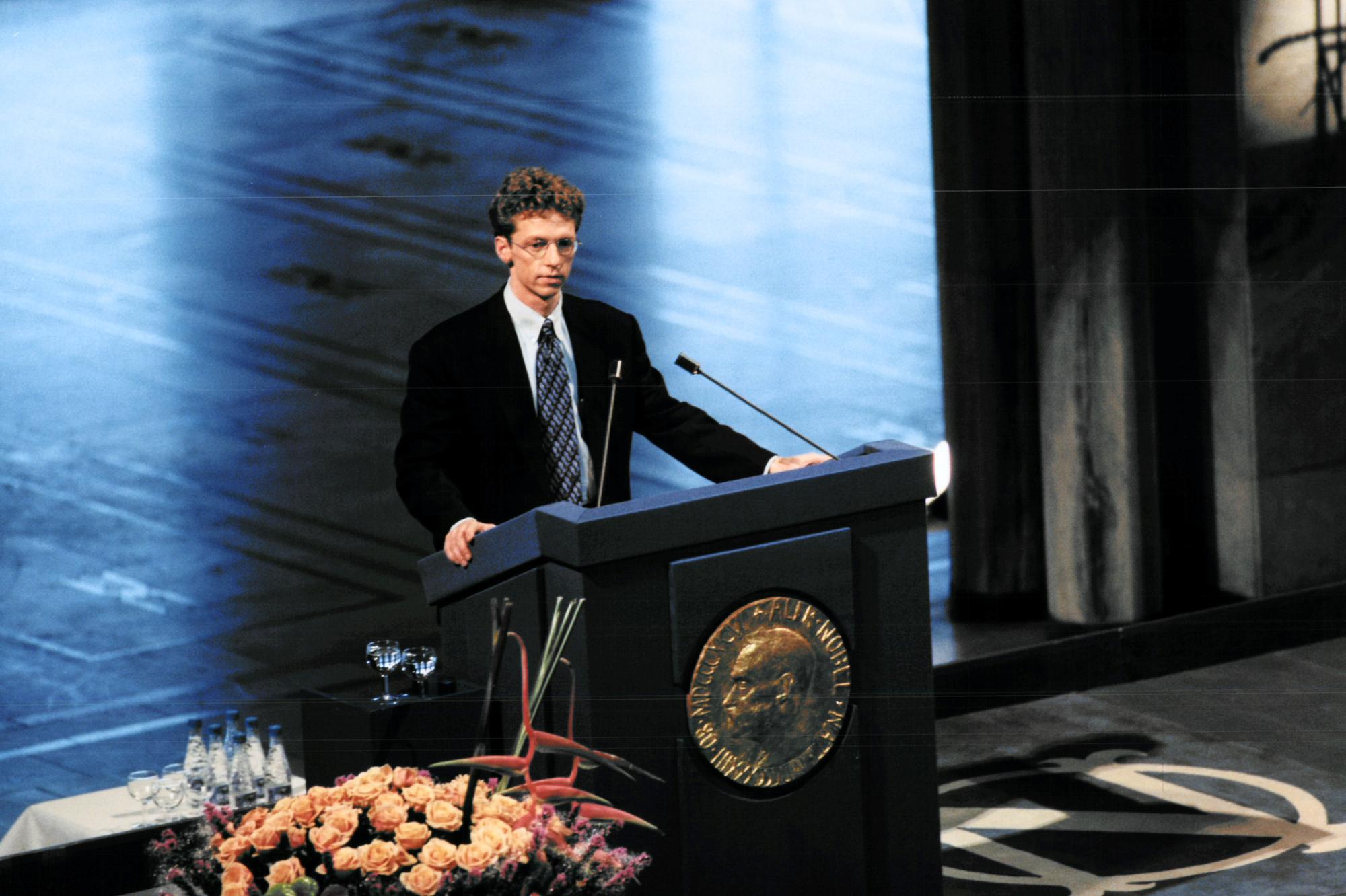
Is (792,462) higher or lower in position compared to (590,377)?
lower

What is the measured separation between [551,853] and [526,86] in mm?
1937

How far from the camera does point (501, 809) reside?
1.74m

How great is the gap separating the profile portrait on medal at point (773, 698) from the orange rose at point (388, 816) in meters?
0.83

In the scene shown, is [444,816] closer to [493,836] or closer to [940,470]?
[493,836]

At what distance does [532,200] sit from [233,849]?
1629 mm

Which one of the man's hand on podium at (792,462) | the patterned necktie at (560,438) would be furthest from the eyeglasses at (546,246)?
the man's hand on podium at (792,462)

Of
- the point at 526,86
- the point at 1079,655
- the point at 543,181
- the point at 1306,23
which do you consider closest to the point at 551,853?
the point at 543,181

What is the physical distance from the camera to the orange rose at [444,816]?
1.70m

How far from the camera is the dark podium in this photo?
2.38 m

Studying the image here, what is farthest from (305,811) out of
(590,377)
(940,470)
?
(590,377)

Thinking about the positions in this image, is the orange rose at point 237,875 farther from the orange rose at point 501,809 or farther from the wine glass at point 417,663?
the wine glass at point 417,663

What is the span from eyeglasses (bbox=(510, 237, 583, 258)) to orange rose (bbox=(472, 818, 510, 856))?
1.59 m

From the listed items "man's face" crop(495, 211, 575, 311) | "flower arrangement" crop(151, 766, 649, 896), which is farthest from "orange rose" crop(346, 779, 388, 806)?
"man's face" crop(495, 211, 575, 311)

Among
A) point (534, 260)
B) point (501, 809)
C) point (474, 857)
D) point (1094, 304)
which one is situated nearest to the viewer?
point (474, 857)
